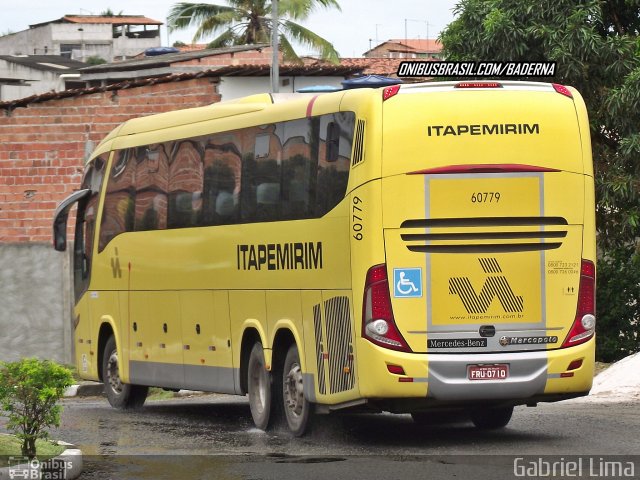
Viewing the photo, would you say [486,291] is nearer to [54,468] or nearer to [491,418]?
[491,418]

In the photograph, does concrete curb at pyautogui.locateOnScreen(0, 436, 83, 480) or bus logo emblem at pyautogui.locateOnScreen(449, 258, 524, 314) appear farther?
bus logo emblem at pyautogui.locateOnScreen(449, 258, 524, 314)

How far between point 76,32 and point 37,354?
92.6 meters

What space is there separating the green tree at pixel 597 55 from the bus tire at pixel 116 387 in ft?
24.5

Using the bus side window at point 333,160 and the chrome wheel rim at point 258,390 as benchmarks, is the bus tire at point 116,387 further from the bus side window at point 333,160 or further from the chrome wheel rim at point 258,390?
the bus side window at point 333,160

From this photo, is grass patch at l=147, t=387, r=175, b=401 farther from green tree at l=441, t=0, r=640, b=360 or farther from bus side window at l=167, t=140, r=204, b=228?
bus side window at l=167, t=140, r=204, b=228

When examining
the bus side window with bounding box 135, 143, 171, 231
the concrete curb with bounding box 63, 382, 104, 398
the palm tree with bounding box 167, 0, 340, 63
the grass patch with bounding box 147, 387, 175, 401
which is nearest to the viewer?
the bus side window with bounding box 135, 143, 171, 231

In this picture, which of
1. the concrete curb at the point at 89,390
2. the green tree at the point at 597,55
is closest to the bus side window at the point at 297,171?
the green tree at the point at 597,55

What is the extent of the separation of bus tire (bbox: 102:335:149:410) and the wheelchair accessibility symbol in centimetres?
738

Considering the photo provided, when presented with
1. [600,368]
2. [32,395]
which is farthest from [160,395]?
[32,395]

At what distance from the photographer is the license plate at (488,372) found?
13414 mm

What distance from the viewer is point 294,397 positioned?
49.8 feet

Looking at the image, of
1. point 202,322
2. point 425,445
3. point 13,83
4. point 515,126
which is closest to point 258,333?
point 202,322

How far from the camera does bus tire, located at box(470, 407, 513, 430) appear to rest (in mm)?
15398

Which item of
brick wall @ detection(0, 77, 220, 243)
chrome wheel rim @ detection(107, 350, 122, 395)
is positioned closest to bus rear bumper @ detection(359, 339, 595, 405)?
chrome wheel rim @ detection(107, 350, 122, 395)
